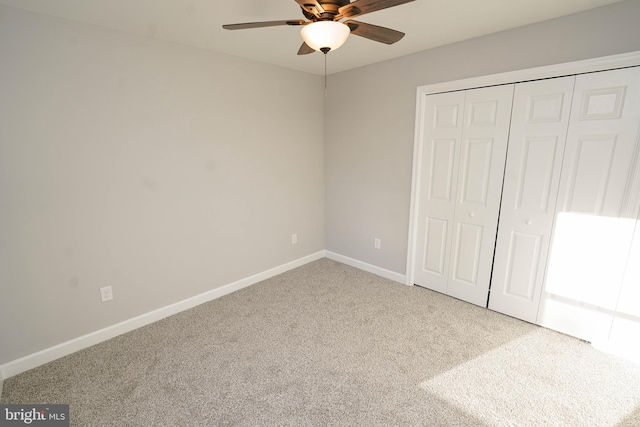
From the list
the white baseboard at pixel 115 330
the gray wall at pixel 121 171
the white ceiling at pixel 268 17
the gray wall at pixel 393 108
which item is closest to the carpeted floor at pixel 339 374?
the white baseboard at pixel 115 330

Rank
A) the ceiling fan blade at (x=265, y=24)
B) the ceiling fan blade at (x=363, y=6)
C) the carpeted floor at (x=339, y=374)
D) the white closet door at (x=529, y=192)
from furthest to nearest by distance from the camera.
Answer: the white closet door at (x=529, y=192) < the carpeted floor at (x=339, y=374) < the ceiling fan blade at (x=265, y=24) < the ceiling fan blade at (x=363, y=6)

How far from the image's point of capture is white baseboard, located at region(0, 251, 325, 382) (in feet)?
6.60

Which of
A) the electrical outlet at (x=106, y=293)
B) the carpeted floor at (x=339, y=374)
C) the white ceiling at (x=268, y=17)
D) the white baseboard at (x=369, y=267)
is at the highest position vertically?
the white ceiling at (x=268, y=17)

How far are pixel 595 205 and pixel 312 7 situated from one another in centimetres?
233

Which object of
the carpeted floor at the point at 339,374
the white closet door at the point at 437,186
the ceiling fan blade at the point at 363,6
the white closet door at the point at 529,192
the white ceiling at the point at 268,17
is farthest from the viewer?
the white closet door at the point at 437,186

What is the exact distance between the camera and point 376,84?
319 centimetres

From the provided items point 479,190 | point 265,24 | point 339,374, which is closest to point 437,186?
point 479,190

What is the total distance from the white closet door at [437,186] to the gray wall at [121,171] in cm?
157

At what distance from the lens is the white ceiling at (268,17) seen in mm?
1830

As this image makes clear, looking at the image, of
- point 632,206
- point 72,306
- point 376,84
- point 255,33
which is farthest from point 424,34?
point 72,306

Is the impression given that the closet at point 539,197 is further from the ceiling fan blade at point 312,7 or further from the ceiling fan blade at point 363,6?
the ceiling fan blade at point 312,7

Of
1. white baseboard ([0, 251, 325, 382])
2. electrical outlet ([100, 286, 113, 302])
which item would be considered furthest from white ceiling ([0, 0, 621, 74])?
white baseboard ([0, 251, 325, 382])

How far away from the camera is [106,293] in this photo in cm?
233

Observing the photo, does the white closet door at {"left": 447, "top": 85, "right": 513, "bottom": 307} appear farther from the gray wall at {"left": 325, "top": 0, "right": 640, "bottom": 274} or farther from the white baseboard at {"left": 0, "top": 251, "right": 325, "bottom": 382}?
the white baseboard at {"left": 0, "top": 251, "right": 325, "bottom": 382}
